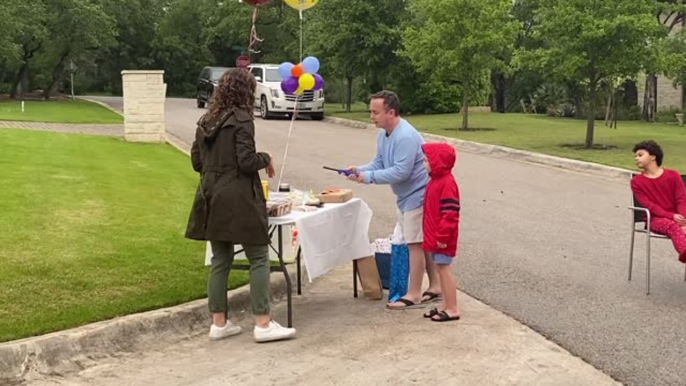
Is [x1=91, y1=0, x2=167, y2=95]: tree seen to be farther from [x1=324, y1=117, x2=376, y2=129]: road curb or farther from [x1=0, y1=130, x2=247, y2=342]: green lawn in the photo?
[x1=0, y1=130, x2=247, y2=342]: green lawn

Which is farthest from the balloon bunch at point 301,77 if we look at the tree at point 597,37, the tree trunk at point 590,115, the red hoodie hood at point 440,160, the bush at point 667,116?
the bush at point 667,116

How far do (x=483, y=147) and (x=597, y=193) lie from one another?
7.37 m

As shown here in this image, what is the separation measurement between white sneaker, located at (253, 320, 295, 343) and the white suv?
23799 millimetres

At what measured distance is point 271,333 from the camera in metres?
5.63

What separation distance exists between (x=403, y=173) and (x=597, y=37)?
13.1 m

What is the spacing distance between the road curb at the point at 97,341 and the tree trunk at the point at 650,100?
31.7 metres

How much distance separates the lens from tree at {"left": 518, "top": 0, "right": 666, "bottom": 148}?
17828 mm

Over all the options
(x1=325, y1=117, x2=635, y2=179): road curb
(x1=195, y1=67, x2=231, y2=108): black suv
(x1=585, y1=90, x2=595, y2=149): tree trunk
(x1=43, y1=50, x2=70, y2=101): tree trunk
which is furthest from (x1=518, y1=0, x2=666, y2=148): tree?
(x1=43, y1=50, x2=70, y2=101): tree trunk

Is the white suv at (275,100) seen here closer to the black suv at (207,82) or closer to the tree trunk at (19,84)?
the black suv at (207,82)

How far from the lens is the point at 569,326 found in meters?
5.86

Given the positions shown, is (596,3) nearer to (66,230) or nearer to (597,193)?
(597,193)

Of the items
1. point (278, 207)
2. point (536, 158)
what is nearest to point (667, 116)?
point (536, 158)

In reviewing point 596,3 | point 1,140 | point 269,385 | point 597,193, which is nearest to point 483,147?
point 596,3

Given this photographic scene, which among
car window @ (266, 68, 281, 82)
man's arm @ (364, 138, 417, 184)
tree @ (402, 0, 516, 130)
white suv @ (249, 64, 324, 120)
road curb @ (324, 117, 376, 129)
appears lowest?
road curb @ (324, 117, 376, 129)
